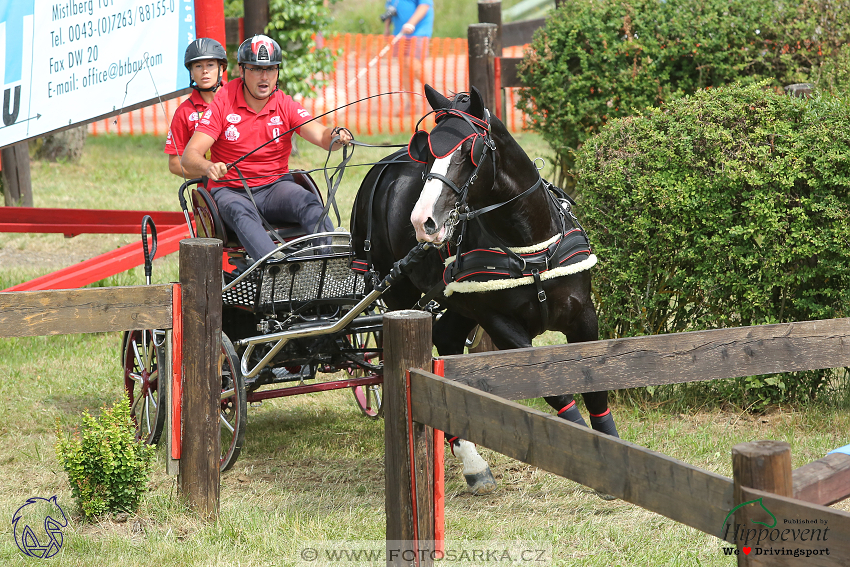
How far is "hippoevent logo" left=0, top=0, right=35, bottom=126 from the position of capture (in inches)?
249

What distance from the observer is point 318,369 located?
5.34 metres

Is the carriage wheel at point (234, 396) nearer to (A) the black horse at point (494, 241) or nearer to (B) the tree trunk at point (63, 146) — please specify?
(A) the black horse at point (494, 241)

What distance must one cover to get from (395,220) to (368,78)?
41.6 ft

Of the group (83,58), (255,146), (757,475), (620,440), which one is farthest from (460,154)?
(83,58)

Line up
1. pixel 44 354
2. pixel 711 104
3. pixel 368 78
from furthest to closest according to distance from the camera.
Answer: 1. pixel 368 78
2. pixel 44 354
3. pixel 711 104

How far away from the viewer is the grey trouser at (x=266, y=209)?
16.5ft

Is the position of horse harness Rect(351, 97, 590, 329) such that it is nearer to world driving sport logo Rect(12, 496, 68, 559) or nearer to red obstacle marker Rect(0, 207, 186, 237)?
world driving sport logo Rect(12, 496, 68, 559)

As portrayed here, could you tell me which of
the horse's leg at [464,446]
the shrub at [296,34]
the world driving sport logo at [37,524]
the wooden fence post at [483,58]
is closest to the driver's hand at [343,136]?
the horse's leg at [464,446]

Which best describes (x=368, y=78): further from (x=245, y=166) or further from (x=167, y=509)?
(x=167, y=509)

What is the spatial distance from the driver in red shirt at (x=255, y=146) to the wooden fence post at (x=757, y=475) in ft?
11.1

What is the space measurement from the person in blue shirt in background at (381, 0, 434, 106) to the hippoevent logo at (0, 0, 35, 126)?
10.5m

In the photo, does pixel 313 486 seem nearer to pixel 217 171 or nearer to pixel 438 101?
pixel 217 171

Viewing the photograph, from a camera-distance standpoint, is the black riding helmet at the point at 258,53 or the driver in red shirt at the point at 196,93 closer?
the black riding helmet at the point at 258,53

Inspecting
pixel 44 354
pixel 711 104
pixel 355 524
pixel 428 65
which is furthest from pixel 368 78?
pixel 355 524
